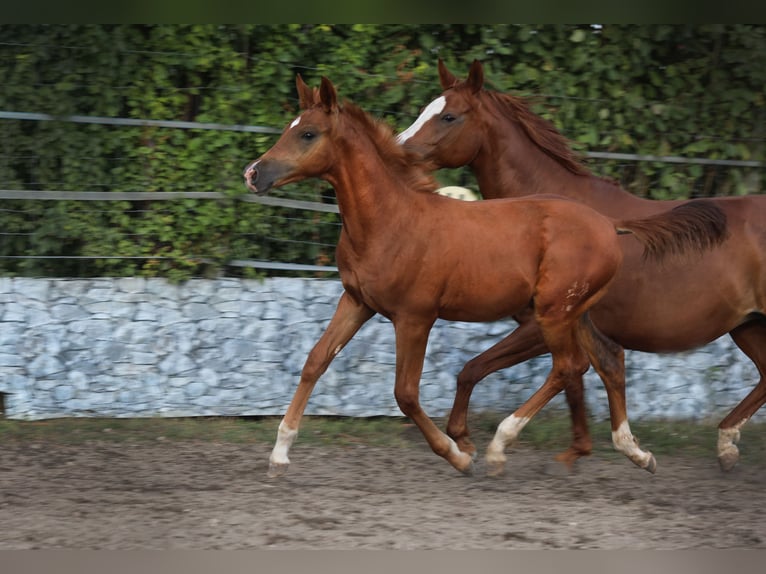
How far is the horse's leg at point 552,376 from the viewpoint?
17.4 feet

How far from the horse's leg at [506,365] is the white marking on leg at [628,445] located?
247mm

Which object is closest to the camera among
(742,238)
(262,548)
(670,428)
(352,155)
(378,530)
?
(262,548)

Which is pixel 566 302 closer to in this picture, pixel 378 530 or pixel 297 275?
pixel 378 530

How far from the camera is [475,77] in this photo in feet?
19.4

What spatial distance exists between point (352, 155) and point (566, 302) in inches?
53.5

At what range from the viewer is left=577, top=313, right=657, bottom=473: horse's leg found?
5.44 meters

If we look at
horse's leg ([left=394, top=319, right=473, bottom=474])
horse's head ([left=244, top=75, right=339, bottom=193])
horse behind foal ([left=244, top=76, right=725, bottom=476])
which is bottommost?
horse's leg ([left=394, top=319, right=473, bottom=474])

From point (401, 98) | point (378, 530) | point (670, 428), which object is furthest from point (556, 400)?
point (378, 530)

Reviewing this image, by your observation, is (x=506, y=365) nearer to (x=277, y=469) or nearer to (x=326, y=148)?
(x=277, y=469)

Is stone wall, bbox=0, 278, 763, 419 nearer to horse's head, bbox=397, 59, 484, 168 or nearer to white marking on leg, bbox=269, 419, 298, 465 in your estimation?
horse's head, bbox=397, 59, 484, 168

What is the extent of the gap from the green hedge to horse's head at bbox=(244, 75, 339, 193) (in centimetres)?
222

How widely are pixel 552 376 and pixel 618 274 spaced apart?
2.46ft

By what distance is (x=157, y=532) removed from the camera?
4375 millimetres

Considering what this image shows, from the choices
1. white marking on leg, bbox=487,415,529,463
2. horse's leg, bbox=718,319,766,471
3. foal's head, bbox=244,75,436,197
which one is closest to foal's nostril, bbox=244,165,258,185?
foal's head, bbox=244,75,436,197
